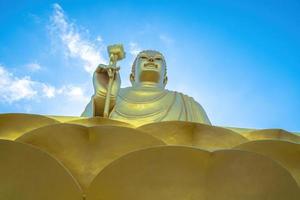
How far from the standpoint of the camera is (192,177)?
312cm

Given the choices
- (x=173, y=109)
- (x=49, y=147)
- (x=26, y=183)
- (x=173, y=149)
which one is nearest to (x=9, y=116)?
(x=49, y=147)

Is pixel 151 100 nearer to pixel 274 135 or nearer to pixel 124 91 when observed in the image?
pixel 124 91

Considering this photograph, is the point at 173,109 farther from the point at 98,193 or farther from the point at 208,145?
the point at 98,193

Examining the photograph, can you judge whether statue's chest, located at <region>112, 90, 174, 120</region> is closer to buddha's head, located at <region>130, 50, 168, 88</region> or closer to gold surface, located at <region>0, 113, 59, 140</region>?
buddha's head, located at <region>130, 50, 168, 88</region>

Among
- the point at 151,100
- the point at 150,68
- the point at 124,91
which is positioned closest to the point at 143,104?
the point at 151,100

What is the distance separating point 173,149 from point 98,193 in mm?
552

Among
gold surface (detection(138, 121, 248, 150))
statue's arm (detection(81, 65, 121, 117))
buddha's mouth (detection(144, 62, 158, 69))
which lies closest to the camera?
gold surface (detection(138, 121, 248, 150))

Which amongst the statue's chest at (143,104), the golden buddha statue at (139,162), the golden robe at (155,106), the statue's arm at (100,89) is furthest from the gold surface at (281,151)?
the statue's chest at (143,104)

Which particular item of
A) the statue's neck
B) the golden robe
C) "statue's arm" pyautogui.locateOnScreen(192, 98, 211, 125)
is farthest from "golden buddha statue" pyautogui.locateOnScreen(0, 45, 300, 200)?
the statue's neck

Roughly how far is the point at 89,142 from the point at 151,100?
3.91 metres

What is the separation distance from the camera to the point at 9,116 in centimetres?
391

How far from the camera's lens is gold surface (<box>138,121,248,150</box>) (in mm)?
3826

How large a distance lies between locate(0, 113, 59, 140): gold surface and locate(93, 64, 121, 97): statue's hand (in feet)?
3.28

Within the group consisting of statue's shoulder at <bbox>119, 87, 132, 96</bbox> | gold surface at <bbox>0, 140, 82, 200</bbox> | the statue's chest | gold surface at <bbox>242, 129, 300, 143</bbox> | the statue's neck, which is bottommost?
gold surface at <bbox>0, 140, 82, 200</bbox>
